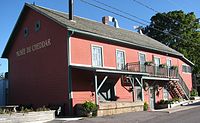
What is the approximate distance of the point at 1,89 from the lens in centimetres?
2881

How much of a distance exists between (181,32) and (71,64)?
113 feet

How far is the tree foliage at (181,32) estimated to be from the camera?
49688 millimetres

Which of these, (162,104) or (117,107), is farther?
(162,104)

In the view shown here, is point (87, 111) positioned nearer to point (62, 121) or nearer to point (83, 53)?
point (62, 121)

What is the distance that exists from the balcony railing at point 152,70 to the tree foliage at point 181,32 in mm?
18486

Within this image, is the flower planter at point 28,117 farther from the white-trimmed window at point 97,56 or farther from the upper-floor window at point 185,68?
the upper-floor window at point 185,68

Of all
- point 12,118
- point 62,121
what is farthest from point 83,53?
point 12,118

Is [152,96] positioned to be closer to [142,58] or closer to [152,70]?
[152,70]

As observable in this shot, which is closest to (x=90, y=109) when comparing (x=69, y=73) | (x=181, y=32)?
(x=69, y=73)

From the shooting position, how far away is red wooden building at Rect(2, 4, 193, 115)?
68.0 ft

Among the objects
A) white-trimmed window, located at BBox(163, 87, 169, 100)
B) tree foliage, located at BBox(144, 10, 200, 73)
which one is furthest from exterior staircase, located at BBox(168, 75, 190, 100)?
tree foliage, located at BBox(144, 10, 200, 73)

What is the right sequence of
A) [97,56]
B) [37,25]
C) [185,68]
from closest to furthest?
[97,56]
[37,25]
[185,68]

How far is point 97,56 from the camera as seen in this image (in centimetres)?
2297

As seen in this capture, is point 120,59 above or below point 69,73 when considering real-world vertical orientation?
above
